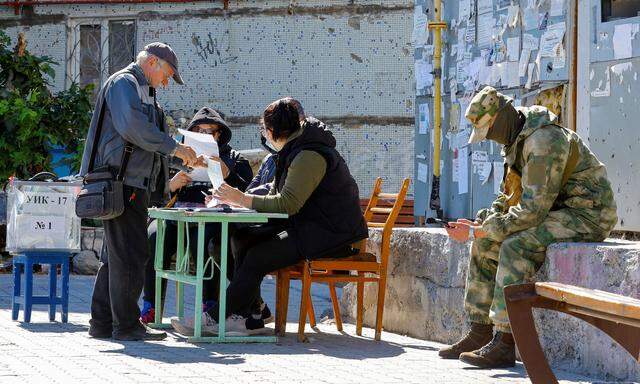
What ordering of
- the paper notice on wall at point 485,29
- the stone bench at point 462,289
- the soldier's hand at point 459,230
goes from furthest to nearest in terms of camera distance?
the paper notice on wall at point 485,29
the soldier's hand at point 459,230
the stone bench at point 462,289

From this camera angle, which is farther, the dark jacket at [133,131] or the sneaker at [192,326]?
the sneaker at [192,326]

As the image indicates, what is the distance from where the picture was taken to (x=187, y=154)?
26.5 ft

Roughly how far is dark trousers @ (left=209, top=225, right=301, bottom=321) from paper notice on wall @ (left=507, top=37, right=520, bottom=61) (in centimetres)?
281

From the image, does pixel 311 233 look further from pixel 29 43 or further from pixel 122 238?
pixel 29 43

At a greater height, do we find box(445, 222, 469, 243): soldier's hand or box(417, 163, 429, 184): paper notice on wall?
box(417, 163, 429, 184): paper notice on wall

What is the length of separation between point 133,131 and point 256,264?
3.46 feet

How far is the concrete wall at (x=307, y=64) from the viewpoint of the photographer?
18328 mm

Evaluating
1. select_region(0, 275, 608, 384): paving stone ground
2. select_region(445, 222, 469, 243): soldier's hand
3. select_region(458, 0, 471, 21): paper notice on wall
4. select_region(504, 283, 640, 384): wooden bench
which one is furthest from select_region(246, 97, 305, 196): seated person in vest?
select_region(504, 283, 640, 384): wooden bench

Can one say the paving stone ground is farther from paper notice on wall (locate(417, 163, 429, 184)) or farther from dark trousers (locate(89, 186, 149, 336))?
paper notice on wall (locate(417, 163, 429, 184))

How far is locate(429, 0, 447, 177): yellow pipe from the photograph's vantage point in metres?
12.0

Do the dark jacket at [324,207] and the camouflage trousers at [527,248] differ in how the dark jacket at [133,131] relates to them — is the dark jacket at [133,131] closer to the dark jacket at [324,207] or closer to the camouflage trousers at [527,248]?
the dark jacket at [324,207]

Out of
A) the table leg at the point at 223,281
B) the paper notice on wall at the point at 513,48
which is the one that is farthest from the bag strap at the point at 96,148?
the paper notice on wall at the point at 513,48

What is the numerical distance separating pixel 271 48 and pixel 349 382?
12466mm

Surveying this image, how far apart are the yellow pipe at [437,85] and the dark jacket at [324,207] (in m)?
3.90
